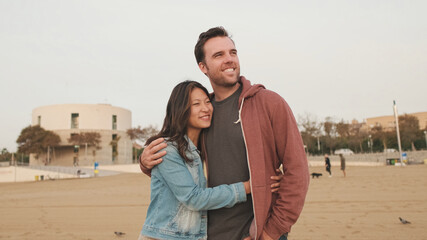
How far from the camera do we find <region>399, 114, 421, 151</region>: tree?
47281 mm

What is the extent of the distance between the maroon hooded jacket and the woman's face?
312mm

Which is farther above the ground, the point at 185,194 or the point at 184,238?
the point at 185,194

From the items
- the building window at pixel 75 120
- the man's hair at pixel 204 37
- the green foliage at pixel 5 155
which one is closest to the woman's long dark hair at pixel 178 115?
the man's hair at pixel 204 37

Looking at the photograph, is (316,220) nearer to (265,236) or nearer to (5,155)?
(265,236)

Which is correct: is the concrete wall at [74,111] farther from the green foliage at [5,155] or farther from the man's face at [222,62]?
the man's face at [222,62]

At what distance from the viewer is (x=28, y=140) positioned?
171ft

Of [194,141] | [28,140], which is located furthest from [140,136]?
[194,141]

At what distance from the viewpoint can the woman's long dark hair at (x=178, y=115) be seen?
229 centimetres

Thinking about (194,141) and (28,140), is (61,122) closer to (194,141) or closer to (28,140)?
(28,140)

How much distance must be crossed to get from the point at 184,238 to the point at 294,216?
0.78 m

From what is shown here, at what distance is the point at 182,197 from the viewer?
6.79 feet

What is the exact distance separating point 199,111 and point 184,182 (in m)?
0.57

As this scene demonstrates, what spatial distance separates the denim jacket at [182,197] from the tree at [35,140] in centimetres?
5709

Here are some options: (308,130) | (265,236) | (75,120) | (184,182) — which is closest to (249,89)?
(184,182)
